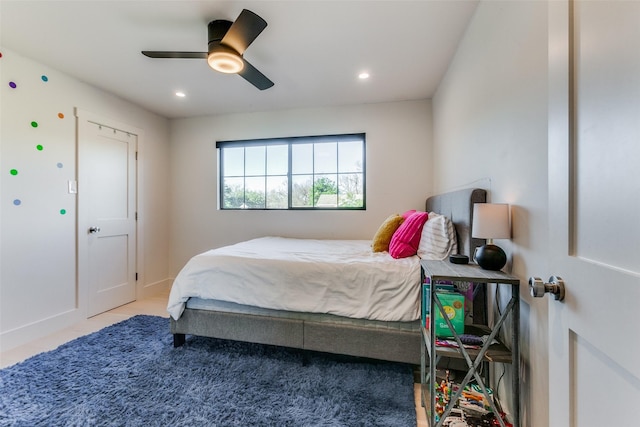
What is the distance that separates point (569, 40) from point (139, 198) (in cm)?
416

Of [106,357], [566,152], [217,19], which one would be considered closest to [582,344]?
[566,152]

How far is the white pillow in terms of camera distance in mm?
1853

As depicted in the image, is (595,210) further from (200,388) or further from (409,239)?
(200,388)

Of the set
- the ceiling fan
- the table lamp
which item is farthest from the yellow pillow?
the ceiling fan

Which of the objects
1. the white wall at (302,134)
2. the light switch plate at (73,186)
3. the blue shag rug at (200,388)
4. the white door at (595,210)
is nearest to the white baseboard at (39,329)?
the blue shag rug at (200,388)

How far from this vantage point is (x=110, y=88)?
3.02m

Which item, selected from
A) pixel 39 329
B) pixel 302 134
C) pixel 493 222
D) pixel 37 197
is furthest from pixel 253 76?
pixel 39 329

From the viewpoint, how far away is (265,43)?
217cm

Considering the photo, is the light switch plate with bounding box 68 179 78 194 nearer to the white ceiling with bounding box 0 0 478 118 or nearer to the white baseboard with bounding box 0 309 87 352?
the white ceiling with bounding box 0 0 478 118

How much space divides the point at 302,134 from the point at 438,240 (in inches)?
94.5

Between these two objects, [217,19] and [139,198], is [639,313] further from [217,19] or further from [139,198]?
[139,198]

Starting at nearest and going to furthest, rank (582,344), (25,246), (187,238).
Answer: (582,344)
(25,246)
(187,238)

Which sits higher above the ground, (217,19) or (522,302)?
(217,19)

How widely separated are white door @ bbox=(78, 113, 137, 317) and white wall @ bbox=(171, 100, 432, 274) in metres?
0.69
